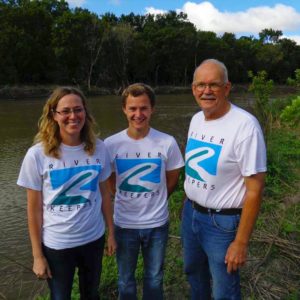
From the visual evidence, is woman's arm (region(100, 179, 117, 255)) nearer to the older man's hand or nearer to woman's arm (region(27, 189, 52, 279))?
woman's arm (region(27, 189, 52, 279))

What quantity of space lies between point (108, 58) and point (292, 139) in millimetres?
40916

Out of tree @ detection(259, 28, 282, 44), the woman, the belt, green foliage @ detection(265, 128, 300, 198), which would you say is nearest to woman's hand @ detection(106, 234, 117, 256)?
the woman

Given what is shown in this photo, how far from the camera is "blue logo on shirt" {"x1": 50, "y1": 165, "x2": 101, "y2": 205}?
260 centimetres

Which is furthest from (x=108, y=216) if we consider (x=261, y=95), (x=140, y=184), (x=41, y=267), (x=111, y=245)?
(x=261, y=95)

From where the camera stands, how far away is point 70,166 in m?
2.63

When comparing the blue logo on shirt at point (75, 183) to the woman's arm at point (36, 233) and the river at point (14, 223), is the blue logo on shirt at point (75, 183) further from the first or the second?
the river at point (14, 223)

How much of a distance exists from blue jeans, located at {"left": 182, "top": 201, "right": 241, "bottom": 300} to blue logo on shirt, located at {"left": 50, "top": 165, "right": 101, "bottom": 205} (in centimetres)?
72

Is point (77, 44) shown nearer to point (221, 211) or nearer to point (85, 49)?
point (85, 49)

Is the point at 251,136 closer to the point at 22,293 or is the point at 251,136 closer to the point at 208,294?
the point at 208,294

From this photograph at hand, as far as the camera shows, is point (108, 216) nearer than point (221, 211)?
No

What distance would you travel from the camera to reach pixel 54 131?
2.70m

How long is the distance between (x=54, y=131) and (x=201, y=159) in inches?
39.9

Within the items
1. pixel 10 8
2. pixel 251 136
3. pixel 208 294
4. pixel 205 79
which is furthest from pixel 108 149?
pixel 10 8

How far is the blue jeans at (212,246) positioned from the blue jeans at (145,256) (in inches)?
7.8
